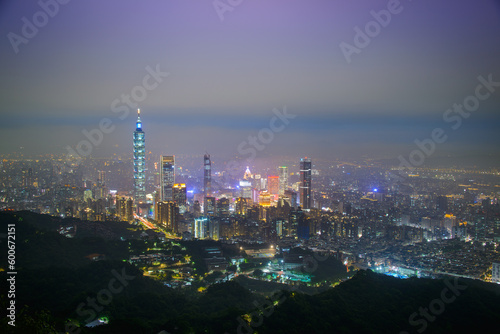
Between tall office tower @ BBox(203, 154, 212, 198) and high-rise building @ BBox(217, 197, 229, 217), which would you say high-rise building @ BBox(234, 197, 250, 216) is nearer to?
high-rise building @ BBox(217, 197, 229, 217)

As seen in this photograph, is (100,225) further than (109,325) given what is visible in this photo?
Yes

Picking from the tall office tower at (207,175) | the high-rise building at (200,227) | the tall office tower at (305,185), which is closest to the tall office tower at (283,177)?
the tall office tower at (305,185)

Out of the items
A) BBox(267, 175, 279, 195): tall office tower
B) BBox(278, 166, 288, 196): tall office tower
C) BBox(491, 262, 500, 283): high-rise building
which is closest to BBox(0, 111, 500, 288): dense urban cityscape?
BBox(491, 262, 500, 283): high-rise building

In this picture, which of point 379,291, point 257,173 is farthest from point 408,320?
point 257,173

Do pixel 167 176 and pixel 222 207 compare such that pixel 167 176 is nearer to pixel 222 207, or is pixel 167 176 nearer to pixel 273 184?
pixel 222 207

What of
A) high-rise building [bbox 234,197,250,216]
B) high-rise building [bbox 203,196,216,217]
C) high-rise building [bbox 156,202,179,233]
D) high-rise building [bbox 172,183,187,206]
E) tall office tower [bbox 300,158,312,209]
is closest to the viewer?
high-rise building [bbox 156,202,179,233]

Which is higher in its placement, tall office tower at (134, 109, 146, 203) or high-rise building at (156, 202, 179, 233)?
tall office tower at (134, 109, 146, 203)

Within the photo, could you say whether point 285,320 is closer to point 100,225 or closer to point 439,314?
point 439,314
